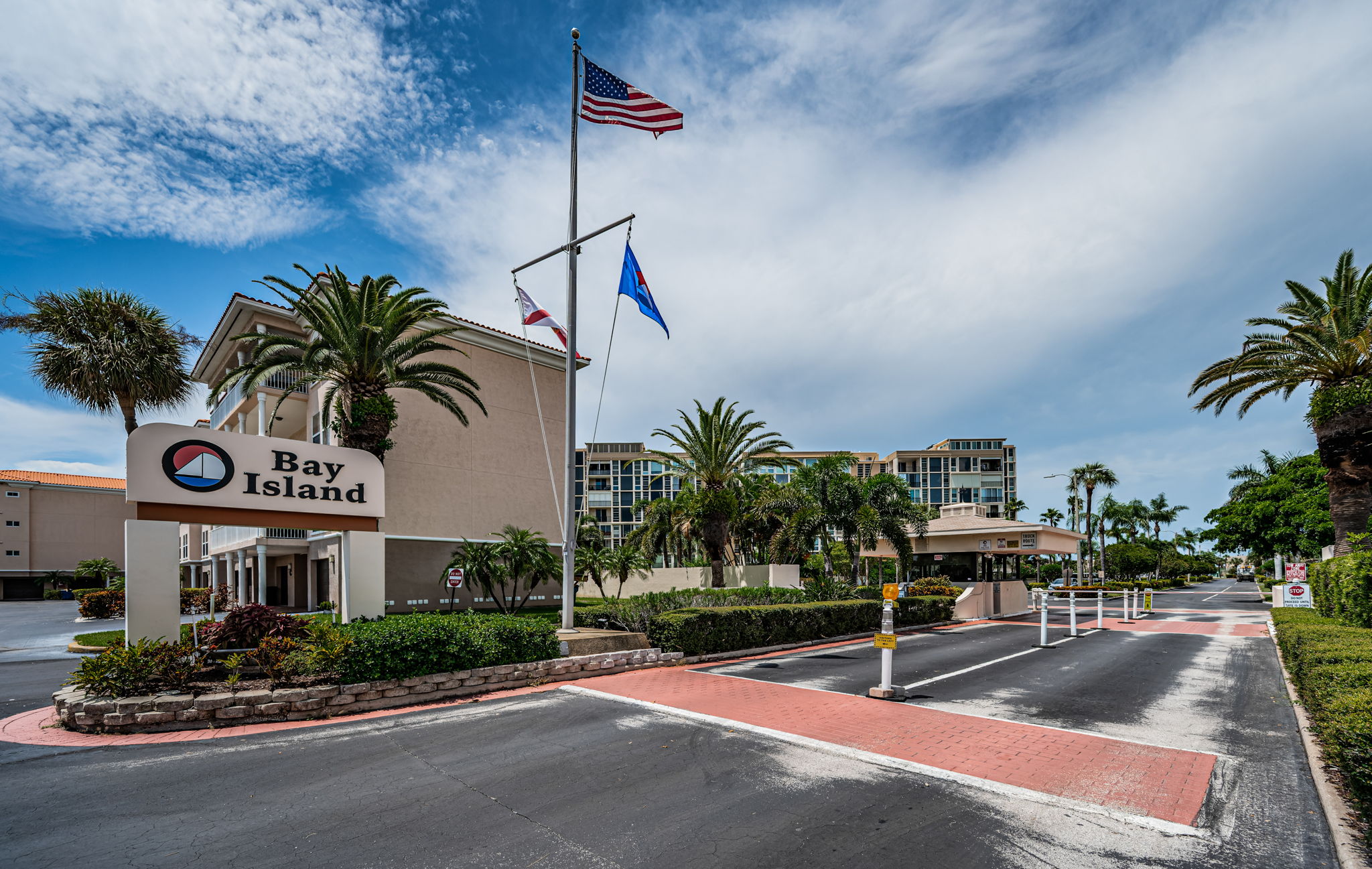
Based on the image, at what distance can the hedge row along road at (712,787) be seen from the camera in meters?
5.03

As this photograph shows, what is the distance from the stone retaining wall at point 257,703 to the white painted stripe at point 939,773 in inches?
113

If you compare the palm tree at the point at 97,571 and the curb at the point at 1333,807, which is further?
the palm tree at the point at 97,571

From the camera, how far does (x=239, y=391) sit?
29359 mm

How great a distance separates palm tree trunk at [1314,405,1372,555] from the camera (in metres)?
19.0

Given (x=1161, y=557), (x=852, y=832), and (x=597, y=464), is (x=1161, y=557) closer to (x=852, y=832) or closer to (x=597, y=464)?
(x=597, y=464)

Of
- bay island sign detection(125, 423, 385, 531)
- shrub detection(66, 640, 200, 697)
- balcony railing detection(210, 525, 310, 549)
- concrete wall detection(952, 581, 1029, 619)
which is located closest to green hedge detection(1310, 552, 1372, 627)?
concrete wall detection(952, 581, 1029, 619)

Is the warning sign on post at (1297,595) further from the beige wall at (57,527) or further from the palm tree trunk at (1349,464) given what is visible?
the beige wall at (57,527)

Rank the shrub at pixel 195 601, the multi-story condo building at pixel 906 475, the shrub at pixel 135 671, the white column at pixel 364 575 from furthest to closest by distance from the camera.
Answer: the multi-story condo building at pixel 906 475, the shrub at pixel 195 601, the white column at pixel 364 575, the shrub at pixel 135 671

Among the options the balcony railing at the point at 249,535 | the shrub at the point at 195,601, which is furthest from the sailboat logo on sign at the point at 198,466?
the shrub at the point at 195,601

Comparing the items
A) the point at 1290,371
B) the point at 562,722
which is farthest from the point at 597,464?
the point at 562,722

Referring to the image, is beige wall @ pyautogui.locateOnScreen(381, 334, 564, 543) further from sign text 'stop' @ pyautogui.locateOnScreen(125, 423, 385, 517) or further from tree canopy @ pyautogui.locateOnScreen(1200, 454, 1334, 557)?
tree canopy @ pyautogui.locateOnScreen(1200, 454, 1334, 557)

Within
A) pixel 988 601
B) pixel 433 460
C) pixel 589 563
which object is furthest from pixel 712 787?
pixel 589 563

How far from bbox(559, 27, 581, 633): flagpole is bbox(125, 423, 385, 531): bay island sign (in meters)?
4.08

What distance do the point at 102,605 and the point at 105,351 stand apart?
11.9m
